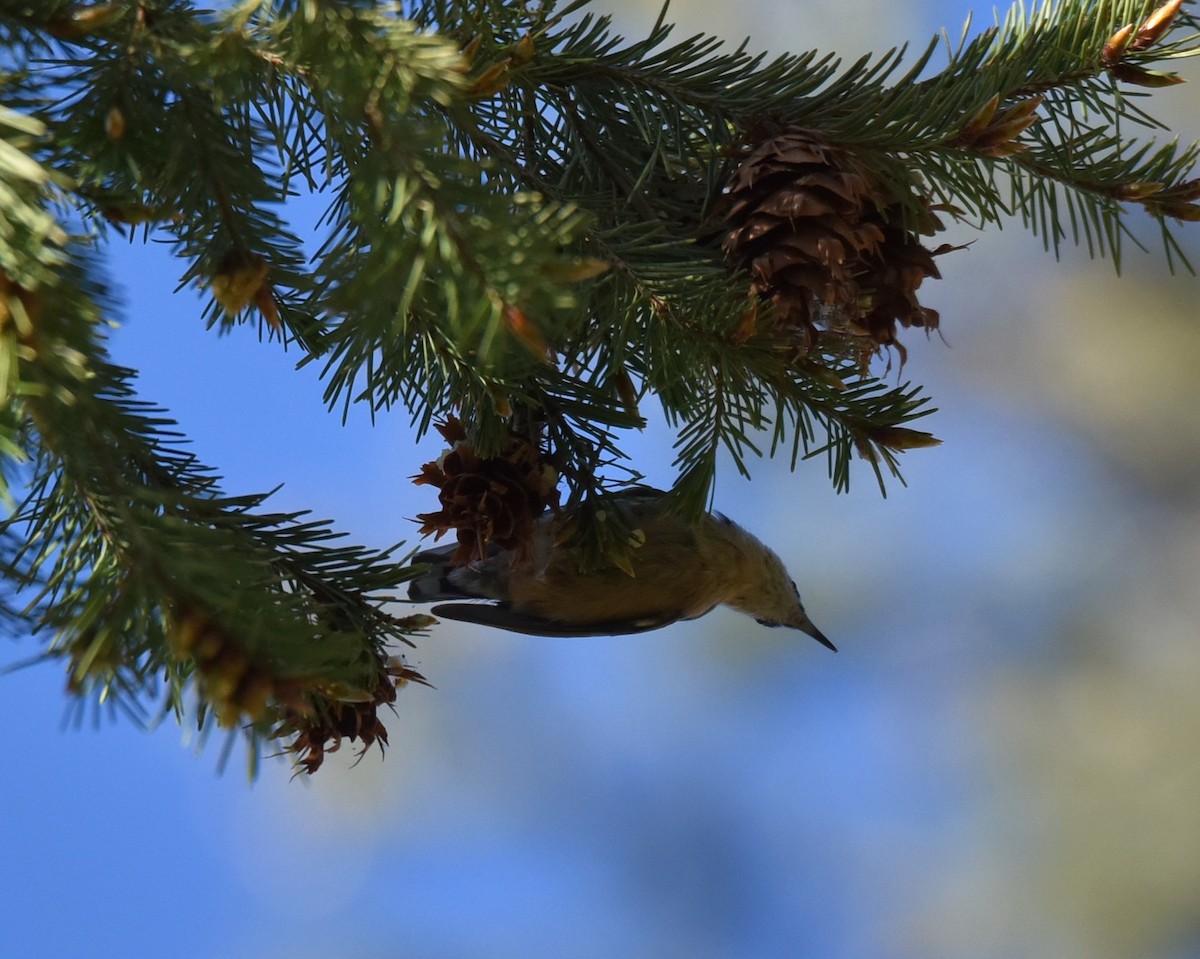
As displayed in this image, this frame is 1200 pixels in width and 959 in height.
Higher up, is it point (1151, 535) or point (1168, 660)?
point (1151, 535)

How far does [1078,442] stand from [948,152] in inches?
81.5

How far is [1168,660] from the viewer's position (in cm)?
246

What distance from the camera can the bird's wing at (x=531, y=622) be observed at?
107cm

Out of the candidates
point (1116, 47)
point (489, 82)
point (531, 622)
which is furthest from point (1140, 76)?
point (531, 622)

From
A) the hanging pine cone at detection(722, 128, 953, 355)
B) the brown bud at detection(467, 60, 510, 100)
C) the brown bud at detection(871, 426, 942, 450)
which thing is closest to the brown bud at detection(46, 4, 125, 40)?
the brown bud at detection(467, 60, 510, 100)

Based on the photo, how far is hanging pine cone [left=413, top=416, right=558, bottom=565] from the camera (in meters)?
0.74

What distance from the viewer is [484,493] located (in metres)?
0.74

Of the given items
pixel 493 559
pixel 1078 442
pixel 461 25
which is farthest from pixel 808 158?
pixel 1078 442

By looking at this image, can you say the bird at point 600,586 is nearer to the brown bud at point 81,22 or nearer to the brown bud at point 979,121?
the brown bud at point 979,121

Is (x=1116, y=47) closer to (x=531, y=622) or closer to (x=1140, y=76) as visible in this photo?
(x=1140, y=76)

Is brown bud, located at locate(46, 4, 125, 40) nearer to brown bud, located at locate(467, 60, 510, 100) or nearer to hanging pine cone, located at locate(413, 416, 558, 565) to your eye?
brown bud, located at locate(467, 60, 510, 100)

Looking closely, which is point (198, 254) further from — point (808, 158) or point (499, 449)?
point (808, 158)

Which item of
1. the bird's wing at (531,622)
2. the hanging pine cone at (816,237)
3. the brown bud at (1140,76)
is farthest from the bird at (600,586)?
the brown bud at (1140,76)

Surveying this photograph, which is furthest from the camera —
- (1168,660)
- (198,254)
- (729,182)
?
(1168,660)
